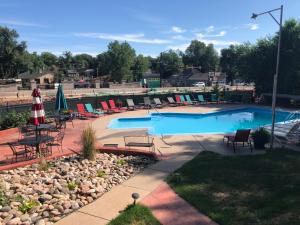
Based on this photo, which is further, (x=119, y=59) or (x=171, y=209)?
(x=119, y=59)

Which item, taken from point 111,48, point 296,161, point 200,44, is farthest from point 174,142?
point 200,44

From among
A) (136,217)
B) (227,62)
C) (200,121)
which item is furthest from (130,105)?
(227,62)

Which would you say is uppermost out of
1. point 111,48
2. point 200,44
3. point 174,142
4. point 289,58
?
point 200,44

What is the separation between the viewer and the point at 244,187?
6.85 metres

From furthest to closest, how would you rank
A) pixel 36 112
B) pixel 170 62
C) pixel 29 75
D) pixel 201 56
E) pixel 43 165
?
pixel 201 56
pixel 170 62
pixel 29 75
pixel 36 112
pixel 43 165

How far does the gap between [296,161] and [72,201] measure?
21.8 ft

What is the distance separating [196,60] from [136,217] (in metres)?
96.7

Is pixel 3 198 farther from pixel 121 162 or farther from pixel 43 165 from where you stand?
pixel 121 162

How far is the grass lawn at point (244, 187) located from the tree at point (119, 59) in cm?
5242

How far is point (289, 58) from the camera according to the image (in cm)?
2606

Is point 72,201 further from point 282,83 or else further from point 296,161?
point 282,83

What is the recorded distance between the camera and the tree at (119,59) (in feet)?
196

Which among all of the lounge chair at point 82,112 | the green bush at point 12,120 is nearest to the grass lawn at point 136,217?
the green bush at point 12,120

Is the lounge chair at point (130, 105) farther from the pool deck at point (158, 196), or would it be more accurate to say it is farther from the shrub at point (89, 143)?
the shrub at point (89, 143)
